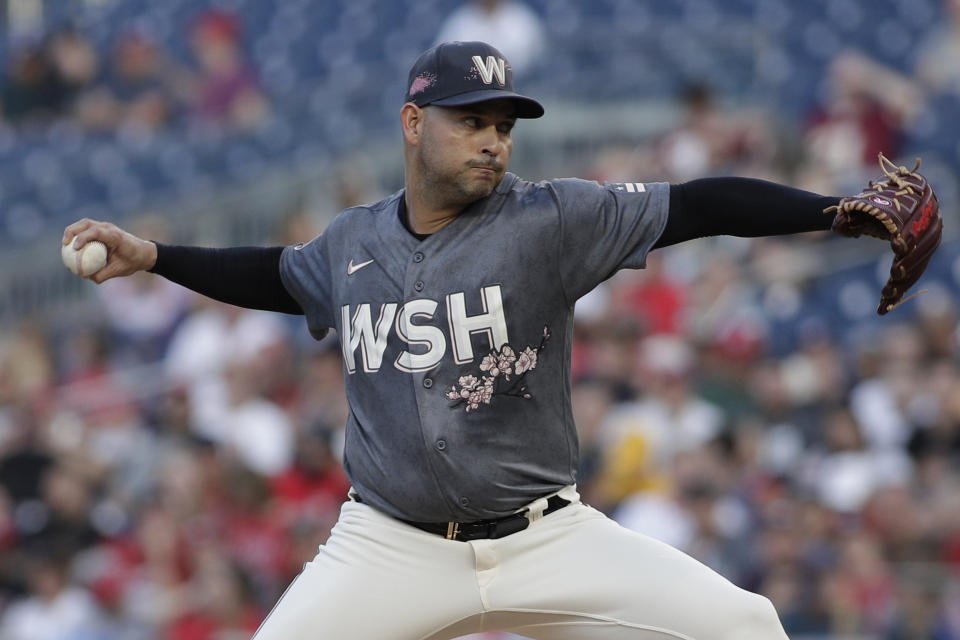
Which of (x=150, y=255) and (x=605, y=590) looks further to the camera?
(x=150, y=255)

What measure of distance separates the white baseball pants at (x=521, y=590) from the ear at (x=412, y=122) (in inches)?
35.2

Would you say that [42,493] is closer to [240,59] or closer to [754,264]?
[754,264]

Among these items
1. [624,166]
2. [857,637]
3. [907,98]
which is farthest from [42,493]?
[907,98]

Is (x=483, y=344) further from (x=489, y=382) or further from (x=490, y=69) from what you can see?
(x=490, y=69)

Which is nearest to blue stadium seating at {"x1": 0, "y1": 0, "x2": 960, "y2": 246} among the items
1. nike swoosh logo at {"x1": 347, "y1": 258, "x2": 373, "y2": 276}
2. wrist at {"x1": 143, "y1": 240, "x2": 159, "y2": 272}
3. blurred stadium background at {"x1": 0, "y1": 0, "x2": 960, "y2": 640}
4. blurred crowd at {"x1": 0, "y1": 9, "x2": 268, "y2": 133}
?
blurred stadium background at {"x1": 0, "y1": 0, "x2": 960, "y2": 640}

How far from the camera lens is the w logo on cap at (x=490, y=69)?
11.4 feet

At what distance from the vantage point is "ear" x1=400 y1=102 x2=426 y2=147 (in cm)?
359

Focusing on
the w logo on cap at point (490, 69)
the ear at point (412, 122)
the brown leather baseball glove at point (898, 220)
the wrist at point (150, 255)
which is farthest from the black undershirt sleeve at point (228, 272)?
the brown leather baseball glove at point (898, 220)

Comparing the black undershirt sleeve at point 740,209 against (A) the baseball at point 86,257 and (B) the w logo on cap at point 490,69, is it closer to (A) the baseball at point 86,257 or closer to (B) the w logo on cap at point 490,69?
(B) the w logo on cap at point 490,69

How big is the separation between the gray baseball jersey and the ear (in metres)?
0.22

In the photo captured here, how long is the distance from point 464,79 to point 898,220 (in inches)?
39.8

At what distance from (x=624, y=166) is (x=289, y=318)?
2363mm

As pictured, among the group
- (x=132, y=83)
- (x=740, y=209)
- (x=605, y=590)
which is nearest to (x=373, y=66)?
(x=132, y=83)

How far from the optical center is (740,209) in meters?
3.38
